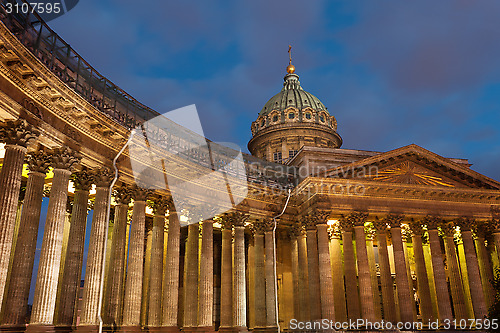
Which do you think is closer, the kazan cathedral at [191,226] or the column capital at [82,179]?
the kazan cathedral at [191,226]

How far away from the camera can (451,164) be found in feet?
124

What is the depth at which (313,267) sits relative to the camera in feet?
114

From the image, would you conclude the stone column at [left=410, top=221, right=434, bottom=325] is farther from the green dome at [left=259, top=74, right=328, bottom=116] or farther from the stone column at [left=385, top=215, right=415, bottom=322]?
the green dome at [left=259, top=74, right=328, bottom=116]

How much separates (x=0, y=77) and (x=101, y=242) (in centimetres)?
961

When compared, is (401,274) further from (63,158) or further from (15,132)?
(15,132)

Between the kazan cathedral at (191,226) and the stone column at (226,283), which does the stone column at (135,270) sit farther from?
the stone column at (226,283)

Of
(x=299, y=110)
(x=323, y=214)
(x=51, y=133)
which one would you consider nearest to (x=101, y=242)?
(x=51, y=133)

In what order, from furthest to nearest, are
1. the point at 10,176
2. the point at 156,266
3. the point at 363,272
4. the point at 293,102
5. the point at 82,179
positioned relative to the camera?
the point at 293,102
the point at 363,272
the point at 156,266
the point at 82,179
the point at 10,176

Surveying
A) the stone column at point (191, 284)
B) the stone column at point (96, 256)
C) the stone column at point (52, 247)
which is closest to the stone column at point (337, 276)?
the stone column at point (191, 284)

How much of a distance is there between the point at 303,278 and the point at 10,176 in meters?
24.6

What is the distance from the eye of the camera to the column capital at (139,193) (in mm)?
26781

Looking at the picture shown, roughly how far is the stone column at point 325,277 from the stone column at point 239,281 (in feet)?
19.1

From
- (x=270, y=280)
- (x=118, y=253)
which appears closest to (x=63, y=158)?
(x=118, y=253)

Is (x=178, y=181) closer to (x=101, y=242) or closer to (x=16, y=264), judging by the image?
(x=101, y=242)
